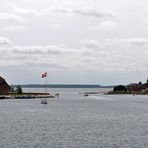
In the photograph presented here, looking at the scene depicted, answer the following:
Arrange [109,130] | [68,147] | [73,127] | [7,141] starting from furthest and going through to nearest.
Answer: [73,127], [109,130], [7,141], [68,147]

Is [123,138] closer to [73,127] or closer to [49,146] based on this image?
[49,146]

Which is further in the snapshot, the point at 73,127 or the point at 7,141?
the point at 73,127

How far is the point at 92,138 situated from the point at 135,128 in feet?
55.0

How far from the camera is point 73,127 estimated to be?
84938 millimetres

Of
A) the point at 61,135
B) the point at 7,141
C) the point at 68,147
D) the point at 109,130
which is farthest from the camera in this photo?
the point at 109,130

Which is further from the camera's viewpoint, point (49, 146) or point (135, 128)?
point (135, 128)

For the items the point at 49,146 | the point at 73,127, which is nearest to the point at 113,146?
the point at 49,146

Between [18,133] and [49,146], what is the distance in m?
14.8

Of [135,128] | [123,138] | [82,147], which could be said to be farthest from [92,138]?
[135,128]

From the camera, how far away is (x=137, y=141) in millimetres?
64688

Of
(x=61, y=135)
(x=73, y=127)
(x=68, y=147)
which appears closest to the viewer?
(x=68, y=147)

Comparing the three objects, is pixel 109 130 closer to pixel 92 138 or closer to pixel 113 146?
pixel 92 138

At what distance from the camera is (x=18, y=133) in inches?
2906

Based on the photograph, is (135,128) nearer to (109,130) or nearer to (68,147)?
(109,130)
